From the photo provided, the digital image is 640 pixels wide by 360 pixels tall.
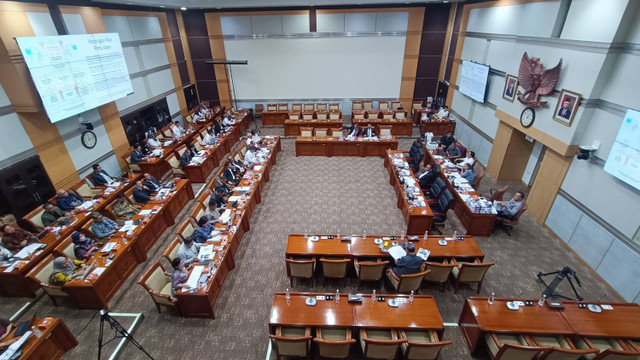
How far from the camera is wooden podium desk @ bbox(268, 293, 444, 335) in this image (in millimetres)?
4641

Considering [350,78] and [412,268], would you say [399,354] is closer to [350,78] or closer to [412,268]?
[412,268]

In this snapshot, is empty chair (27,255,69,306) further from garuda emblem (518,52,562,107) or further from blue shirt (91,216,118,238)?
garuda emblem (518,52,562,107)

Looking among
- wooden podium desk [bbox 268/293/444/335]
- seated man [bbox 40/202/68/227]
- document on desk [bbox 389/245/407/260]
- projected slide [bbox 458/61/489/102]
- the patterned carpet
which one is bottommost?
the patterned carpet

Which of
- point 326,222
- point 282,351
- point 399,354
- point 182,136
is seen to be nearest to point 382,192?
point 326,222

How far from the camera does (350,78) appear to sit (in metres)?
15.6

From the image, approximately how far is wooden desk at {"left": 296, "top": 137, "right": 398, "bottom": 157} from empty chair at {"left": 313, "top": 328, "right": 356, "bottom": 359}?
8.12 m

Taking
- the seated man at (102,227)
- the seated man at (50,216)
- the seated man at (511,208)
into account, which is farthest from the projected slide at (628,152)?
the seated man at (50,216)

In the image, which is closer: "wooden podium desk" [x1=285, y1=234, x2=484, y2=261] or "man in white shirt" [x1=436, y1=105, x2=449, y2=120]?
"wooden podium desk" [x1=285, y1=234, x2=484, y2=261]

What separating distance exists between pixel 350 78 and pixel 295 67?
2988mm

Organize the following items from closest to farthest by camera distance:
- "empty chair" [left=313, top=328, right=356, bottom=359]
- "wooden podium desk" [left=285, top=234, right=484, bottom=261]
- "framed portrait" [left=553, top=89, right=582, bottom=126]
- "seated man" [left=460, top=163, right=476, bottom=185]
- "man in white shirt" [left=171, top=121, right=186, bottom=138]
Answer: "empty chair" [left=313, top=328, right=356, bottom=359] < "wooden podium desk" [left=285, top=234, right=484, bottom=261] < "framed portrait" [left=553, top=89, right=582, bottom=126] < "seated man" [left=460, top=163, right=476, bottom=185] < "man in white shirt" [left=171, top=121, right=186, bottom=138]

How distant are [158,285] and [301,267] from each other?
2788mm

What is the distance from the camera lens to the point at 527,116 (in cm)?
840

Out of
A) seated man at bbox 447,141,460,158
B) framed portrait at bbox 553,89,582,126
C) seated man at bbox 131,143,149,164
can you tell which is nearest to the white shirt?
seated man at bbox 131,143,149,164

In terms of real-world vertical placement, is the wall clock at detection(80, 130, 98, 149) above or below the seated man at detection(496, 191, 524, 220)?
above
